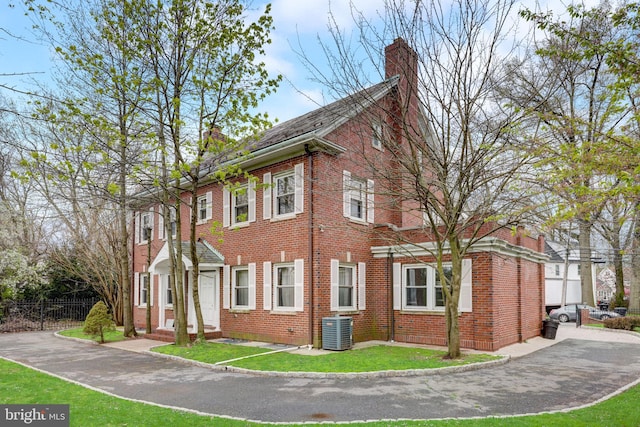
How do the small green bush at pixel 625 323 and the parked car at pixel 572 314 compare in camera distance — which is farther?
the parked car at pixel 572 314

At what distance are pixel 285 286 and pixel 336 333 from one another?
2510mm

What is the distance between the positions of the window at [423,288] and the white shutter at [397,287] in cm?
17

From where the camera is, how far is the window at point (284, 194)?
1494 cm

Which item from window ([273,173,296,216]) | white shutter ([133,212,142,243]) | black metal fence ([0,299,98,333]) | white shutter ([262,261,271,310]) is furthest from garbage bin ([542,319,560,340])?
black metal fence ([0,299,98,333])

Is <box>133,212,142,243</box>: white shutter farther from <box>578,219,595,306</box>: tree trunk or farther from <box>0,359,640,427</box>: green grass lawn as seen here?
<box>578,219,595,306</box>: tree trunk

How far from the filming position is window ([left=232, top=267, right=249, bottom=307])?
16234 millimetres

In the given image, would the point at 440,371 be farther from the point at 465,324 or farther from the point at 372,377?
the point at 465,324

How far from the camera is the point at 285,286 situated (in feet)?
48.7

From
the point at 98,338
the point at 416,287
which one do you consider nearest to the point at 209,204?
the point at 98,338

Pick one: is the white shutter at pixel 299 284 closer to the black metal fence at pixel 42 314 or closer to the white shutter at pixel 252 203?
the white shutter at pixel 252 203

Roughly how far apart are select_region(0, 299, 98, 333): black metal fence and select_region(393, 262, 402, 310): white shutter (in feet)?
58.4

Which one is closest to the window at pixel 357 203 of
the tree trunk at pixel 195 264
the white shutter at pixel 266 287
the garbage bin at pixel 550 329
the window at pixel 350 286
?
the window at pixel 350 286

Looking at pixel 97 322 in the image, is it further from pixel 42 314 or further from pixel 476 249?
pixel 476 249

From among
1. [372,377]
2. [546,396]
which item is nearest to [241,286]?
[372,377]
